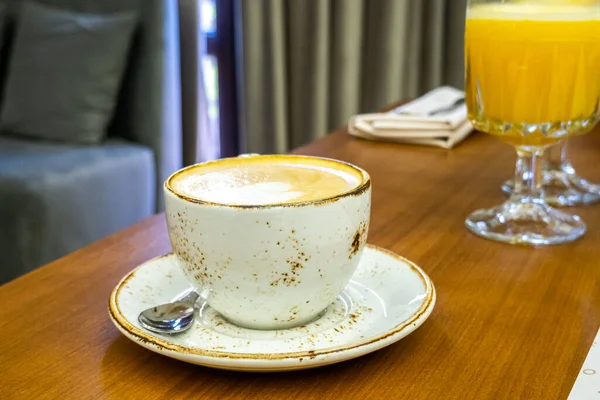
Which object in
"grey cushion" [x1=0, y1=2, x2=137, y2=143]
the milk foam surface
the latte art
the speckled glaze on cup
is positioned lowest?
"grey cushion" [x1=0, y1=2, x2=137, y2=143]

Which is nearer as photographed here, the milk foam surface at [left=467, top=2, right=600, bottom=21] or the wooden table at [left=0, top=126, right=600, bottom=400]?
the wooden table at [left=0, top=126, right=600, bottom=400]

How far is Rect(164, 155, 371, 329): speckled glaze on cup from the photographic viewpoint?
42 cm

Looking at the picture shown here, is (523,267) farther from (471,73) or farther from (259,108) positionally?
(259,108)

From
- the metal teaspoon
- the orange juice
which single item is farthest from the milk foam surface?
the metal teaspoon

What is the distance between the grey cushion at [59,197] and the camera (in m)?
1.63

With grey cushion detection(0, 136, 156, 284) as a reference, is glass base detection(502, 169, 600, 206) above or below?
above

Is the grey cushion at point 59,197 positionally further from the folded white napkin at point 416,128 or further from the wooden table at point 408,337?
the wooden table at point 408,337

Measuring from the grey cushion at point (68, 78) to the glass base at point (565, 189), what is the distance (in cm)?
140

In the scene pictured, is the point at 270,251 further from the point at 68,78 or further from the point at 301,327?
the point at 68,78

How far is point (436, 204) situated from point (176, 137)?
1.50m

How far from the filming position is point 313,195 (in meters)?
0.46

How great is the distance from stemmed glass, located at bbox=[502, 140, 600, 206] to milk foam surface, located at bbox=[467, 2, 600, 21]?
0.73ft

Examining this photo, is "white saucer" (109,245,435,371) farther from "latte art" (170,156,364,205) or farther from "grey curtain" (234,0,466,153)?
"grey curtain" (234,0,466,153)

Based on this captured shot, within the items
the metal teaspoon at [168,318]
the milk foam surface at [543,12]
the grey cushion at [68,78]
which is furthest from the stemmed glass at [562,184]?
the grey cushion at [68,78]
